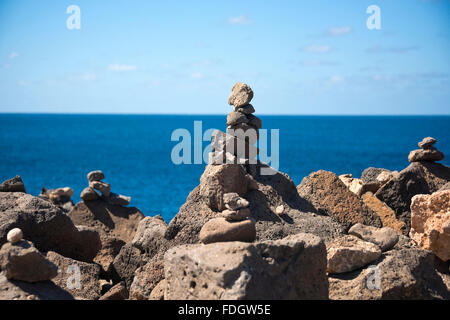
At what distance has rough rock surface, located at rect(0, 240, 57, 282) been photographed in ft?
22.6

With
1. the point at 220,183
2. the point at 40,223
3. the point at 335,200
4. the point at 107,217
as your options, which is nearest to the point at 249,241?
the point at 220,183

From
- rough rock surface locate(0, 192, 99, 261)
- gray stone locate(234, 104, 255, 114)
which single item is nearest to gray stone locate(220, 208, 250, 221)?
gray stone locate(234, 104, 255, 114)

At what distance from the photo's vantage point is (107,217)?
45.6ft

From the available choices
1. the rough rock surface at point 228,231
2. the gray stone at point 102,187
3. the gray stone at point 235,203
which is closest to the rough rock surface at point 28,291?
the rough rock surface at point 228,231

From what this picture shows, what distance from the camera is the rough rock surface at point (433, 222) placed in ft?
28.7

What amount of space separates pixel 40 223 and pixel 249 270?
458cm

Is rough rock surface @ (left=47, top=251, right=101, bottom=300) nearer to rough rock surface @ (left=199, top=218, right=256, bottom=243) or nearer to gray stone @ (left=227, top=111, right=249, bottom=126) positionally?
rough rock surface @ (left=199, top=218, right=256, bottom=243)

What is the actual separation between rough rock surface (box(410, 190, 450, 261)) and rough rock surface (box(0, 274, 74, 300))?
572cm

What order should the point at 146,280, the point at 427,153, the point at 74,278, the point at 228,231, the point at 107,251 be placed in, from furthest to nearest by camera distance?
the point at 427,153 → the point at 107,251 → the point at 74,278 → the point at 146,280 → the point at 228,231

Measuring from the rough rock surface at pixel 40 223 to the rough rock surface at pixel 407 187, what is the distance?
6.17 metres

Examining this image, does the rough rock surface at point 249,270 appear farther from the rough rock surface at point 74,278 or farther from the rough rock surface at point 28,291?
the rough rock surface at point 74,278

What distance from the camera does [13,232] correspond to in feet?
23.0

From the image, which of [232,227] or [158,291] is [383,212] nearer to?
[232,227]
